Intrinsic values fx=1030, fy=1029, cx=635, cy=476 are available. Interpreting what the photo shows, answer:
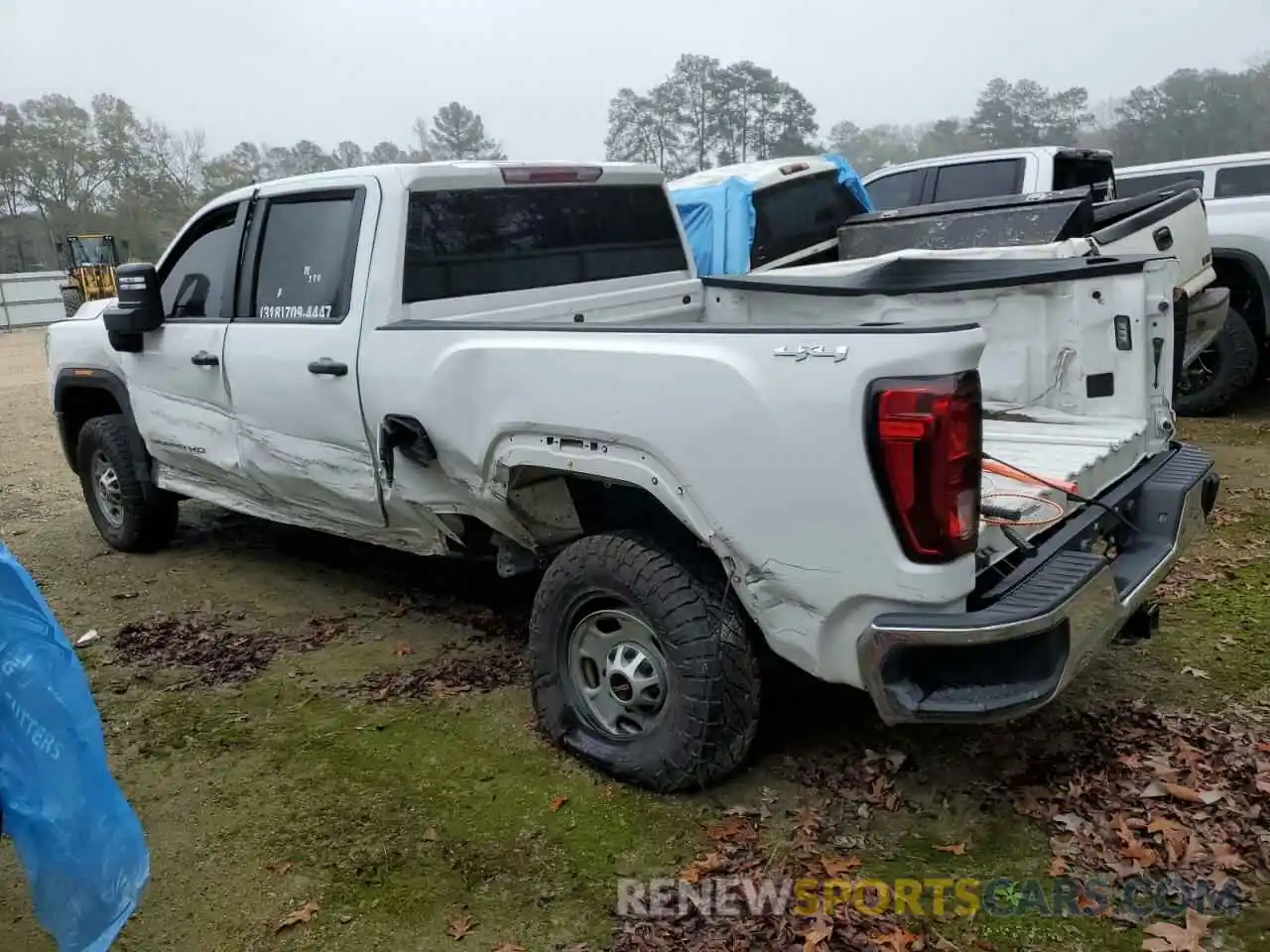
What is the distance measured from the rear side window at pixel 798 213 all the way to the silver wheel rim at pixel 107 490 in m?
4.68

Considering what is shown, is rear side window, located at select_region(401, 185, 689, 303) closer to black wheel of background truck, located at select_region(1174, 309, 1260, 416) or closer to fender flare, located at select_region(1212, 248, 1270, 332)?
black wheel of background truck, located at select_region(1174, 309, 1260, 416)

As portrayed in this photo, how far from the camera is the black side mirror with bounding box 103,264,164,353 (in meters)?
5.00

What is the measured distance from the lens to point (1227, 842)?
9.44ft

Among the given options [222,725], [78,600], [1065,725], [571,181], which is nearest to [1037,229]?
[571,181]

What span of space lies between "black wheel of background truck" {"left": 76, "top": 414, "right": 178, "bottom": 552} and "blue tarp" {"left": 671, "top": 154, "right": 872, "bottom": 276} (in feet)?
13.8

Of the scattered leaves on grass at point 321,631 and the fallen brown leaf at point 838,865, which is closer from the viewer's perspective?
the fallen brown leaf at point 838,865

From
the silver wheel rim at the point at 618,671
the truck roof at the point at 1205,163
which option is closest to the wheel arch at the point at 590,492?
the silver wheel rim at the point at 618,671

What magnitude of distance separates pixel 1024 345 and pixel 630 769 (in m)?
2.22

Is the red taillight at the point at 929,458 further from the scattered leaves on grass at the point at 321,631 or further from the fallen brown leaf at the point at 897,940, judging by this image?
the scattered leaves on grass at the point at 321,631

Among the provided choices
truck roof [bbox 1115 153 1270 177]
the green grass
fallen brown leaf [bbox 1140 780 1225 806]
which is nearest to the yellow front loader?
truck roof [bbox 1115 153 1270 177]

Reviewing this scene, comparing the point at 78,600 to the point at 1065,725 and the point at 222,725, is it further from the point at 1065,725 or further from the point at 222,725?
the point at 1065,725

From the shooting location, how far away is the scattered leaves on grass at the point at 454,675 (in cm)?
416

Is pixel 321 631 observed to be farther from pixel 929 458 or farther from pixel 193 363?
pixel 929 458

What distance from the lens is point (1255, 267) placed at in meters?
8.04
